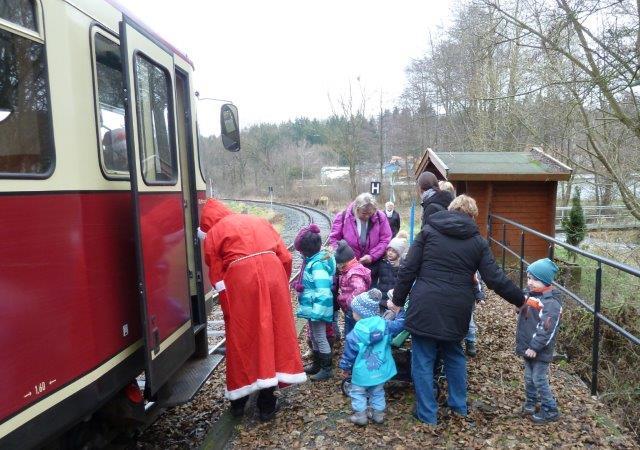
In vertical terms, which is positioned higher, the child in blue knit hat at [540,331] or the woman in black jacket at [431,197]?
the woman in black jacket at [431,197]

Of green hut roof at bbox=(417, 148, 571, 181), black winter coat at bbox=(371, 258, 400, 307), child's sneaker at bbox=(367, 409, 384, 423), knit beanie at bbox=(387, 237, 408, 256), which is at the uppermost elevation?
green hut roof at bbox=(417, 148, 571, 181)

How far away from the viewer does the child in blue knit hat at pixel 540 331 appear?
3.56 metres

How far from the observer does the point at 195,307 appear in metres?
4.77

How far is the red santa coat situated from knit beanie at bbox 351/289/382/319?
1.77 feet

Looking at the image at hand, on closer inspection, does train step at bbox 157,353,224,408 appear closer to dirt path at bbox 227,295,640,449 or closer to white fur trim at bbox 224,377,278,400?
white fur trim at bbox 224,377,278,400

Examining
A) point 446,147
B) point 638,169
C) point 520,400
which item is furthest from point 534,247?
point 446,147

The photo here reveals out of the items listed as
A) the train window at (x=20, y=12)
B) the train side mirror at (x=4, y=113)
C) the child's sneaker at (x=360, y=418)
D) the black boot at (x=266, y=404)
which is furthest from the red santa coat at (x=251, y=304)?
the train window at (x=20, y=12)

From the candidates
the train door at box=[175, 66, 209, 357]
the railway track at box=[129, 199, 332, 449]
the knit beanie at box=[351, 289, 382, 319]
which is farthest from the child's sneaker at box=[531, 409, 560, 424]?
the train door at box=[175, 66, 209, 357]

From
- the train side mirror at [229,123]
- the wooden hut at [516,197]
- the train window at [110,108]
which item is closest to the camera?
the train window at [110,108]

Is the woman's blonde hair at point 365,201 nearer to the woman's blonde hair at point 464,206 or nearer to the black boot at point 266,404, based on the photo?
the woman's blonde hair at point 464,206

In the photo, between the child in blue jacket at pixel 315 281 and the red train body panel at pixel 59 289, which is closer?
the red train body panel at pixel 59 289

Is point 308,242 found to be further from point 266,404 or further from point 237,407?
point 237,407

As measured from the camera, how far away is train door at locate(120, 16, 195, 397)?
10.1ft

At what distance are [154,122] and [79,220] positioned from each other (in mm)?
1292
